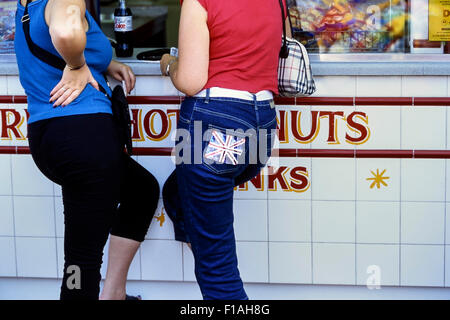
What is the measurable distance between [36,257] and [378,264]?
167 centimetres

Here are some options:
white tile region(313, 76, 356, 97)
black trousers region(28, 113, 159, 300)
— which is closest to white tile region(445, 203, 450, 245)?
white tile region(313, 76, 356, 97)

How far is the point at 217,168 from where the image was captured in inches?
105

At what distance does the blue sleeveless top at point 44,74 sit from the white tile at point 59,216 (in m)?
0.94

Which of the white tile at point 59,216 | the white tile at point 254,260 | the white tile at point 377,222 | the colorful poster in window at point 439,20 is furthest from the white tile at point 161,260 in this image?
the colorful poster in window at point 439,20

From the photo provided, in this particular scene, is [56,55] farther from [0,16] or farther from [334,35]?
[334,35]

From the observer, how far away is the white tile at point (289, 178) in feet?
11.4

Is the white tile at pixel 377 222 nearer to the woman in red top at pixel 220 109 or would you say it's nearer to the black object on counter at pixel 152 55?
the woman in red top at pixel 220 109

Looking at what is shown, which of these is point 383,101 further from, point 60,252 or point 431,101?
point 60,252

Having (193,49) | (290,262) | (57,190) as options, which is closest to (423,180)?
(290,262)

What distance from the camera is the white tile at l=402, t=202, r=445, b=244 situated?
345 cm

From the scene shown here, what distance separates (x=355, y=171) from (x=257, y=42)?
105 cm

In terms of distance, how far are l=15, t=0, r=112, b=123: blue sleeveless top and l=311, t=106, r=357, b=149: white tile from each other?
3.53ft

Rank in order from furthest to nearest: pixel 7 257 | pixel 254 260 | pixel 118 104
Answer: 1. pixel 7 257
2. pixel 254 260
3. pixel 118 104
